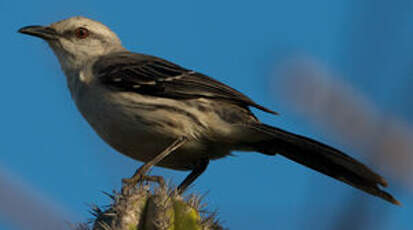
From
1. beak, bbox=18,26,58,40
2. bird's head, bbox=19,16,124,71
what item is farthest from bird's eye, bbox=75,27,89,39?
beak, bbox=18,26,58,40

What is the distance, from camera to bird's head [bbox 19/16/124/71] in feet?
21.4

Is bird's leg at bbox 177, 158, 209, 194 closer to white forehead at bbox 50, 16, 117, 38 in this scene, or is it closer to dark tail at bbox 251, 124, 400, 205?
dark tail at bbox 251, 124, 400, 205

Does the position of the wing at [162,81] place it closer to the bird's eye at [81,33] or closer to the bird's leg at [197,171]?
the bird's leg at [197,171]

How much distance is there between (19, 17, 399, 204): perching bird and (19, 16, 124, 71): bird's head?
462mm

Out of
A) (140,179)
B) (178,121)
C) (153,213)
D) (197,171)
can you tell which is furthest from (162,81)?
(153,213)

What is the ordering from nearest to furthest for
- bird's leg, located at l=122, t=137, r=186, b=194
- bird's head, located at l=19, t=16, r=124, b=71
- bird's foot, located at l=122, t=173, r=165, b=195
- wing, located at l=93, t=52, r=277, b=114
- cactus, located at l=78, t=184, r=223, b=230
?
cactus, located at l=78, t=184, r=223, b=230 → bird's foot, located at l=122, t=173, r=165, b=195 → bird's leg, located at l=122, t=137, r=186, b=194 → wing, located at l=93, t=52, r=277, b=114 → bird's head, located at l=19, t=16, r=124, b=71

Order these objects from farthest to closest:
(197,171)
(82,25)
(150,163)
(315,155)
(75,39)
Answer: (82,25) → (75,39) → (197,171) → (315,155) → (150,163)

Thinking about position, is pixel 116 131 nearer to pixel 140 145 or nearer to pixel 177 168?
pixel 140 145

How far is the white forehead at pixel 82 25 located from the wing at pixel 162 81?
87cm

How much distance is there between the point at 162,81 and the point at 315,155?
167cm

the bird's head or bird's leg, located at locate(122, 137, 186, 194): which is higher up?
the bird's head

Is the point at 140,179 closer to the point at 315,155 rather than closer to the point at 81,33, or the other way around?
the point at 315,155

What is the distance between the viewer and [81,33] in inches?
271

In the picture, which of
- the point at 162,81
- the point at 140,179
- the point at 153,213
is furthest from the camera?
the point at 162,81
